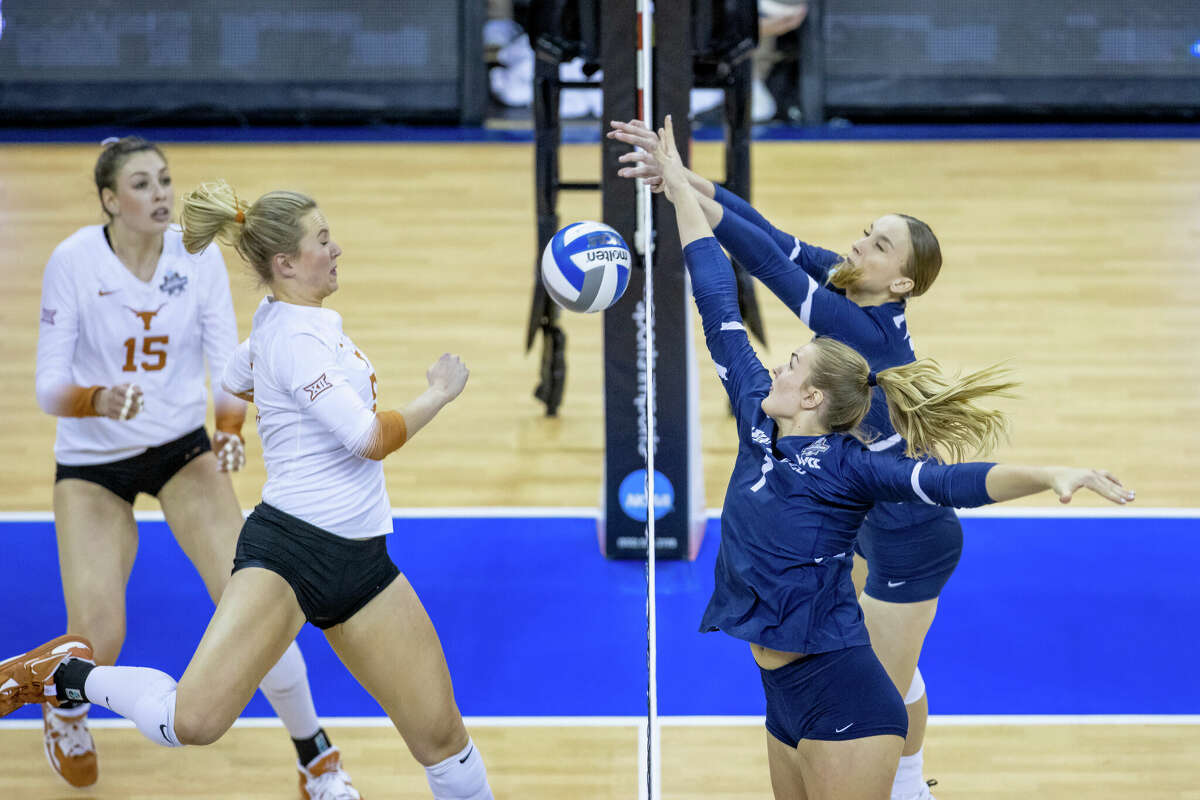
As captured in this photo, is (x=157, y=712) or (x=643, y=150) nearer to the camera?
(x=157, y=712)

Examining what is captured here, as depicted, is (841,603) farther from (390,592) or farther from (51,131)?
(51,131)

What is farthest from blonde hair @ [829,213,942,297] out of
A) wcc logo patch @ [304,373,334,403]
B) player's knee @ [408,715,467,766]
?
player's knee @ [408,715,467,766]

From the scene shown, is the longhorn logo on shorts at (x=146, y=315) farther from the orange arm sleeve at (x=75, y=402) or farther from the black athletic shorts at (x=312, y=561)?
the black athletic shorts at (x=312, y=561)

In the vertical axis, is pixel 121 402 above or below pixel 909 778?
above

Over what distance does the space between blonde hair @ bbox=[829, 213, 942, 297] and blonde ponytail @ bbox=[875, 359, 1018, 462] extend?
63cm

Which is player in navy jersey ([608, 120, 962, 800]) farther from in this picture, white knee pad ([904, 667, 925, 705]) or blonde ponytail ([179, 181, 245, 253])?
blonde ponytail ([179, 181, 245, 253])

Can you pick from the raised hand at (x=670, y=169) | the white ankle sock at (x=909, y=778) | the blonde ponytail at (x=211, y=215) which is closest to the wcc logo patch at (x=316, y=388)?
the blonde ponytail at (x=211, y=215)

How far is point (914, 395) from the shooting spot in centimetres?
325

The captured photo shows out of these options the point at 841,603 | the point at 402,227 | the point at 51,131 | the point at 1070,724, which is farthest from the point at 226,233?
the point at 51,131

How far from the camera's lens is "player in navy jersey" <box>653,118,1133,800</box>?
3.14 metres

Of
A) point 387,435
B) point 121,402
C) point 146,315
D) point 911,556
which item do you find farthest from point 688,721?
point 146,315

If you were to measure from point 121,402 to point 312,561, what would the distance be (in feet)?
3.27

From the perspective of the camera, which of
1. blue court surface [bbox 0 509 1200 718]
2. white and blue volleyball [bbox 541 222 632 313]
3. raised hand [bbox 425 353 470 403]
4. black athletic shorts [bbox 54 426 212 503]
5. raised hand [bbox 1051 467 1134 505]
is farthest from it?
blue court surface [bbox 0 509 1200 718]

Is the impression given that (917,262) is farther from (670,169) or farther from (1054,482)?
(1054,482)
